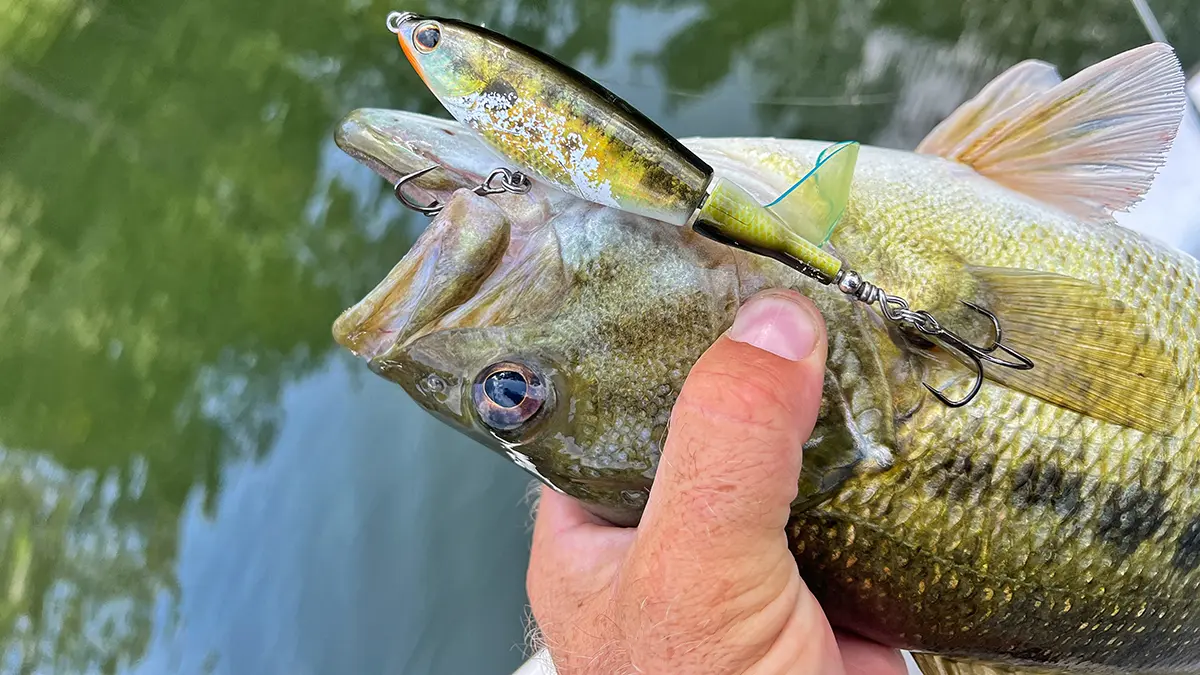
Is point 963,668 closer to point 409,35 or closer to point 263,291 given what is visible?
point 409,35

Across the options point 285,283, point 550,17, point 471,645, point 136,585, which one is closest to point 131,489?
point 136,585

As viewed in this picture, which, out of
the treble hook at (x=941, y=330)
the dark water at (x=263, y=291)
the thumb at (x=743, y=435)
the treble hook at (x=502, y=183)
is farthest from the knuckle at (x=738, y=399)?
the dark water at (x=263, y=291)

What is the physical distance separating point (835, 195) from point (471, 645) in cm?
250

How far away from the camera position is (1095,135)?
1.31 m

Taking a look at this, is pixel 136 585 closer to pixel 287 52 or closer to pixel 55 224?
pixel 55 224

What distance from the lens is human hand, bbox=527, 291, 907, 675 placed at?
966mm

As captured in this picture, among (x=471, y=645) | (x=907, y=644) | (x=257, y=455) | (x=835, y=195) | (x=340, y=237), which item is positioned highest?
(x=835, y=195)

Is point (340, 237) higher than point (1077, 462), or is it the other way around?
point (1077, 462)

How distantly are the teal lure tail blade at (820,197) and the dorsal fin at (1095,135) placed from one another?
0.59 meters

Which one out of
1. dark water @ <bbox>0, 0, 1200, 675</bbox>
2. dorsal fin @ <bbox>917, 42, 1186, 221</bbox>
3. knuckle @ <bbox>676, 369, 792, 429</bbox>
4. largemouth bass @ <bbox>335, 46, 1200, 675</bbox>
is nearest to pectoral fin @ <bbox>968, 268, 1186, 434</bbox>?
largemouth bass @ <bbox>335, 46, 1200, 675</bbox>

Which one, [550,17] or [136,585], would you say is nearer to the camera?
[136,585]

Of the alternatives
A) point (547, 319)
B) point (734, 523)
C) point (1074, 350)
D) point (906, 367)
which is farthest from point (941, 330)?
point (547, 319)

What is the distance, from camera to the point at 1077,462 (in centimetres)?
112

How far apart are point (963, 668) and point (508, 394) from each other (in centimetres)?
105
